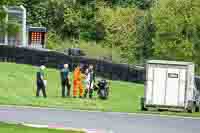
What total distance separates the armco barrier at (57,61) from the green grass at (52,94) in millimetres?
1753

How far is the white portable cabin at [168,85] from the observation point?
35.0m

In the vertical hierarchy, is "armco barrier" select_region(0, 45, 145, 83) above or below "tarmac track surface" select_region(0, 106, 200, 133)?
above

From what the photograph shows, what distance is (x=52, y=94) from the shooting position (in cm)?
4016

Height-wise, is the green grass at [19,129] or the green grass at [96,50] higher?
the green grass at [96,50]

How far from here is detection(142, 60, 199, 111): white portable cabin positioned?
3497 centimetres

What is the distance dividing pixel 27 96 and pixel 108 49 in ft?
116

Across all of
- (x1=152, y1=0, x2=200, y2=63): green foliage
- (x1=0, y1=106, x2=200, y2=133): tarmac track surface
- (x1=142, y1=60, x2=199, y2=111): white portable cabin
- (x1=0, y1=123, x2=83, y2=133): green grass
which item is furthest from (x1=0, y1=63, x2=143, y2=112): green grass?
(x1=0, y1=123, x2=83, y2=133): green grass

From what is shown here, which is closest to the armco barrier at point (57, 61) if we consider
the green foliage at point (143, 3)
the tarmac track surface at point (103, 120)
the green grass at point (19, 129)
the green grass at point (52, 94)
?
the green grass at point (52, 94)

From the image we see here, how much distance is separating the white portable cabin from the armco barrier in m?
16.9

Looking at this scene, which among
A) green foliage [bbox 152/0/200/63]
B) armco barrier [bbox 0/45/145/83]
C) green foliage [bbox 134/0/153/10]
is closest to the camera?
armco barrier [bbox 0/45/145/83]

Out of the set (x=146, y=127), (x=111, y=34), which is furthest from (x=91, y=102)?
(x=111, y=34)

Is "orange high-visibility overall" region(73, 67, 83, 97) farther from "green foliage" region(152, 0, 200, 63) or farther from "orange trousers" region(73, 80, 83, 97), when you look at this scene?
"green foliage" region(152, 0, 200, 63)

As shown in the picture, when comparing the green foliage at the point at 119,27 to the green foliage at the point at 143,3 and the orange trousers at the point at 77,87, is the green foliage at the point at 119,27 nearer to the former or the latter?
the green foliage at the point at 143,3

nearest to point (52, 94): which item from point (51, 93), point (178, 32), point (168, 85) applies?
point (51, 93)
